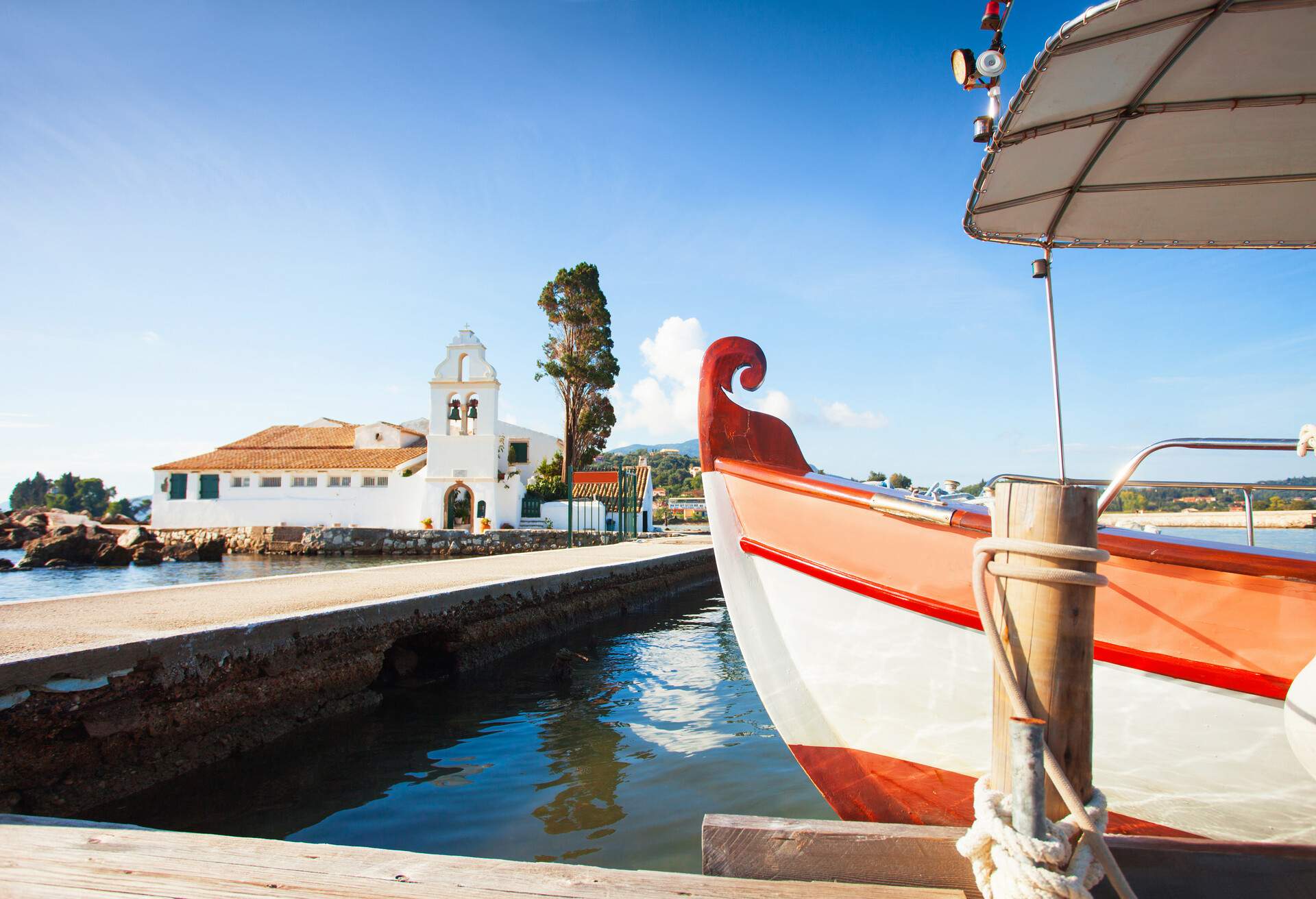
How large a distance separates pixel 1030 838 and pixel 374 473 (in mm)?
31426

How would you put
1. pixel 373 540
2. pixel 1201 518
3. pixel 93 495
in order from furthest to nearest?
pixel 93 495, pixel 373 540, pixel 1201 518

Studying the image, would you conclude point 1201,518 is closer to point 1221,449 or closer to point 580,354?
point 1221,449

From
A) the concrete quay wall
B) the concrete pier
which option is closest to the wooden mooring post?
the concrete quay wall

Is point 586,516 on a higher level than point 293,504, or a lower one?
lower

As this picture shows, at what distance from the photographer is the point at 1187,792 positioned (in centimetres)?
230

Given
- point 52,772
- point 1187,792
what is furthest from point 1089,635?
point 52,772

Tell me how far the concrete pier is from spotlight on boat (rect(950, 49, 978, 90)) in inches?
175

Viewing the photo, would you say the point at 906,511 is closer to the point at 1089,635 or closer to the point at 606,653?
the point at 1089,635

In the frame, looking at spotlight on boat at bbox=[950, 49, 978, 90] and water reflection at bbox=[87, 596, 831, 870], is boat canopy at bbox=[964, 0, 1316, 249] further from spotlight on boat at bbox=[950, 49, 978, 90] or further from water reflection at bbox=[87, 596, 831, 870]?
water reflection at bbox=[87, 596, 831, 870]

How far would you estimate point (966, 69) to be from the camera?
279 cm

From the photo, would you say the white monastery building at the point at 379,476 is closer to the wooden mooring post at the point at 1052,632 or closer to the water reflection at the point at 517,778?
the water reflection at the point at 517,778

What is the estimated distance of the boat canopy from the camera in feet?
8.37

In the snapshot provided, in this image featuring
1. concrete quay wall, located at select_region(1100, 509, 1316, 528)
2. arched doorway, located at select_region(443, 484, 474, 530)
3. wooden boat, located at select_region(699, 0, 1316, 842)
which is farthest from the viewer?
arched doorway, located at select_region(443, 484, 474, 530)

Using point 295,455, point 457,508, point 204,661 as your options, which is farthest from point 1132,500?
point 295,455
